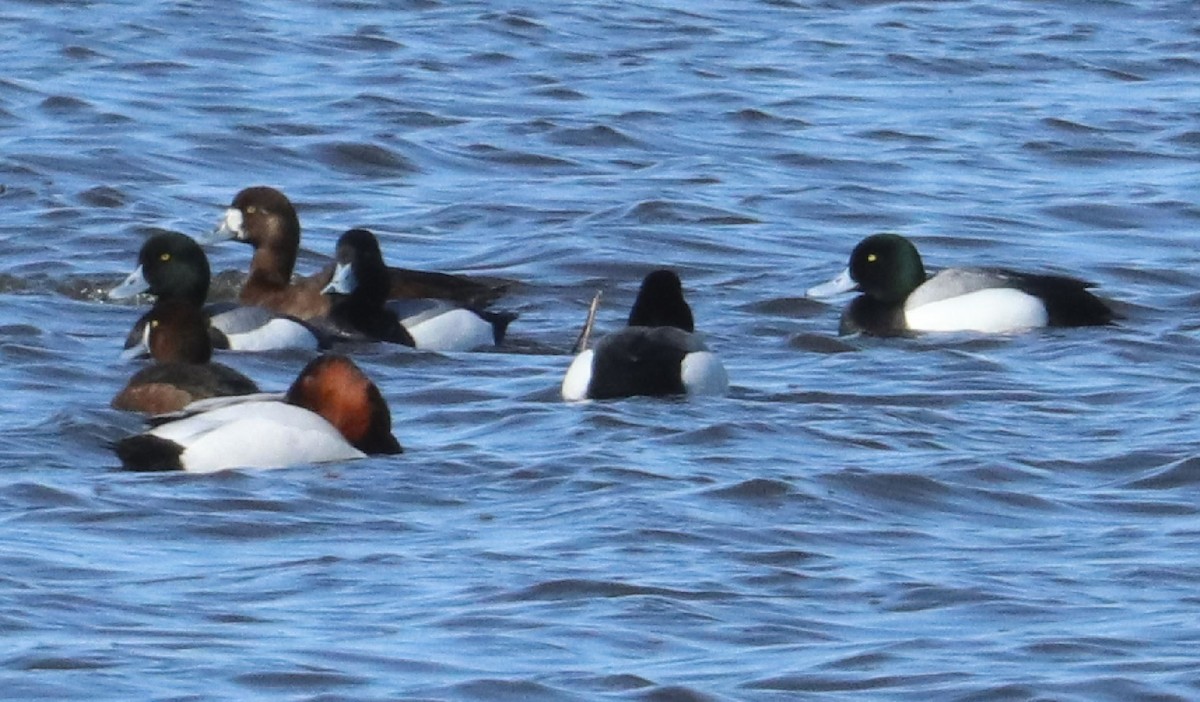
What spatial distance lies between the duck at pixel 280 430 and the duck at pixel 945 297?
→ 13.0 feet

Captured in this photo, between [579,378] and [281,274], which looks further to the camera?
[281,274]

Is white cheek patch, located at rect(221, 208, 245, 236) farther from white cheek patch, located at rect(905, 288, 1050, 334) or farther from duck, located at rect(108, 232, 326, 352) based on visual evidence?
white cheek patch, located at rect(905, 288, 1050, 334)

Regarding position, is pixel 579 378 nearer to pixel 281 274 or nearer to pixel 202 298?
pixel 202 298

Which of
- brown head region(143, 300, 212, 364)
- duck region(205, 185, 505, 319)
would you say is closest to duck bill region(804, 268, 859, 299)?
duck region(205, 185, 505, 319)

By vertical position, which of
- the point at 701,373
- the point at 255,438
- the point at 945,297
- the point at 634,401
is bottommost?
the point at 945,297

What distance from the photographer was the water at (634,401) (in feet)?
22.7

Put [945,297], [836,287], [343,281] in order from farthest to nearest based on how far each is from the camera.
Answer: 1. [836,287]
2. [945,297]
3. [343,281]

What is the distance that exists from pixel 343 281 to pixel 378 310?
0.20 metres

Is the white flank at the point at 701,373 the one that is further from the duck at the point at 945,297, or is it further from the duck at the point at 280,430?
the duck at the point at 945,297

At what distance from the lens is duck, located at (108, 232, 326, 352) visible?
12.4 metres

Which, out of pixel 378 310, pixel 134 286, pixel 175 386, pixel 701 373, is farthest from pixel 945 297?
pixel 175 386

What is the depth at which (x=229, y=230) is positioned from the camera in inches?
542

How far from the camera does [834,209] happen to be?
16.4m

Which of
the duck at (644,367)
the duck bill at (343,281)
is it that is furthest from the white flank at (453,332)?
the duck at (644,367)
